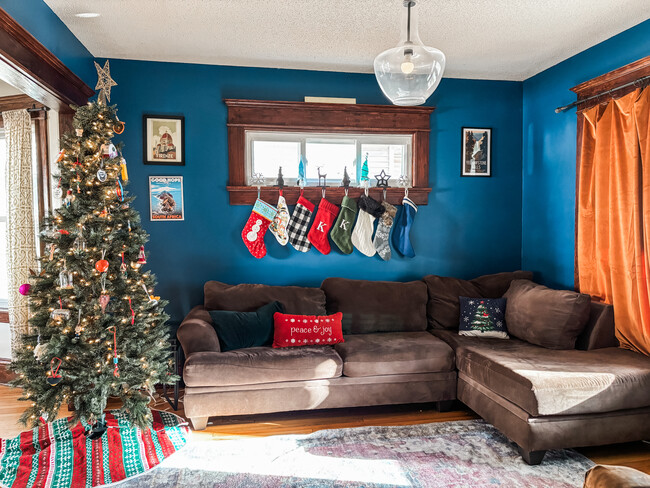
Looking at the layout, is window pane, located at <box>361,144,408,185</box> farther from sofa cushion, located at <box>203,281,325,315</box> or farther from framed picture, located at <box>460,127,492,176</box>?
sofa cushion, located at <box>203,281,325,315</box>

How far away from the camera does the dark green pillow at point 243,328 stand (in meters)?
3.05

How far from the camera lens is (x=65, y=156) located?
8.74 ft

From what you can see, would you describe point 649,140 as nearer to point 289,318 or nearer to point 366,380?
point 366,380

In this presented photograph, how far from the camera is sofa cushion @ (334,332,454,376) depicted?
9.78 feet

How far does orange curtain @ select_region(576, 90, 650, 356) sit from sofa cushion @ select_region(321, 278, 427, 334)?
1.21m

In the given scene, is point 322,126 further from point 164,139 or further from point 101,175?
point 101,175

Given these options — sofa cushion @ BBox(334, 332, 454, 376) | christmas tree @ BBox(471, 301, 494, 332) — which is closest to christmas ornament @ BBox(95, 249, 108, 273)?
sofa cushion @ BBox(334, 332, 454, 376)

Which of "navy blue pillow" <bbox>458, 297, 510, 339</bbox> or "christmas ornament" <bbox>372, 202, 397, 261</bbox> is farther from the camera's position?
"christmas ornament" <bbox>372, 202, 397, 261</bbox>

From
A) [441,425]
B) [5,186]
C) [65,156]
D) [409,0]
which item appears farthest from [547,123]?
[5,186]

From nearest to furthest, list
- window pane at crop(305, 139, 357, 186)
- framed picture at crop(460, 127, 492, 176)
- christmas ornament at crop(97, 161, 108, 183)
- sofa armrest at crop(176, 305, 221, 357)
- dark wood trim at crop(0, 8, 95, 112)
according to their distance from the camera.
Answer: dark wood trim at crop(0, 8, 95, 112) < christmas ornament at crop(97, 161, 108, 183) < sofa armrest at crop(176, 305, 221, 357) < window pane at crop(305, 139, 357, 186) < framed picture at crop(460, 127, 492, 176)

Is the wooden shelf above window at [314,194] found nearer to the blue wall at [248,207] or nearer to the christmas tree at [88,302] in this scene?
the blue wall at [248,207]

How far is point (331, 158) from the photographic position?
3.92 m

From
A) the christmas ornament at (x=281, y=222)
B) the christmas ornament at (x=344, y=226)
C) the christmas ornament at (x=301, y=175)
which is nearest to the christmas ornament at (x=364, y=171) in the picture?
the christmas ornament at (x=344, y=226)

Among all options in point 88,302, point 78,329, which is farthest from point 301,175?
point 78,329
